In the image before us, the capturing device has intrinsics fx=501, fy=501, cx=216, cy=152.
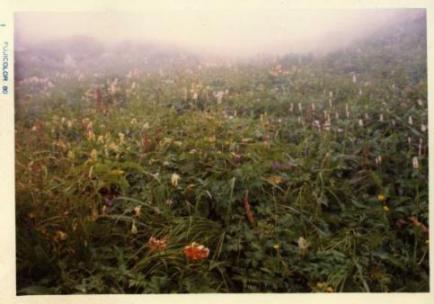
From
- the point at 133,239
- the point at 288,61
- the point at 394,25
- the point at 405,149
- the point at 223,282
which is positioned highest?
the point at 394,25

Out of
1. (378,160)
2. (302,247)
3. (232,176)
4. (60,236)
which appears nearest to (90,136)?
(60,236)

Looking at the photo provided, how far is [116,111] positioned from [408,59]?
1802mm

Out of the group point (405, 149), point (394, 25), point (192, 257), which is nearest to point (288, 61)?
point (394, 25)

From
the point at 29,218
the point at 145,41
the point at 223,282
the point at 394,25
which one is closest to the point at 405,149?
the point at 394,25

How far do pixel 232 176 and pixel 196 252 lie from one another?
1.60 feet

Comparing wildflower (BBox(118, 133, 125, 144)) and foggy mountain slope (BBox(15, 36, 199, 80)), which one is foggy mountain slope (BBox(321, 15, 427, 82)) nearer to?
foggy mountain slope (BBox(15, 36, 199, 80))

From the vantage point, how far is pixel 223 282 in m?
2.90

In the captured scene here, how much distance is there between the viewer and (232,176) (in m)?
2.95

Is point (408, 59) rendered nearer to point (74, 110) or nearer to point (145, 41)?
point (145, 41)

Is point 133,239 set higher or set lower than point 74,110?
lower

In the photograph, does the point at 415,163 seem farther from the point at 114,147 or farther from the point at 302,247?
the point at 114,147

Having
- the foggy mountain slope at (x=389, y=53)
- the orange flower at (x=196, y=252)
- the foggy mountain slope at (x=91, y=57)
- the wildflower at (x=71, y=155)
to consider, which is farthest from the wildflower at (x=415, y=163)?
the wildflower at (x=71, y=155)

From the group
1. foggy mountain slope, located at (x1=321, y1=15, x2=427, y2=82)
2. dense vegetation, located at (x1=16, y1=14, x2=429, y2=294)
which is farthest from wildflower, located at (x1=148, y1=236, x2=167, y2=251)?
foggy mountain slope, located at (x1=321, y1=15, x2=427, y2=82)

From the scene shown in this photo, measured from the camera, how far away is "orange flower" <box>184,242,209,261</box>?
2.89m
